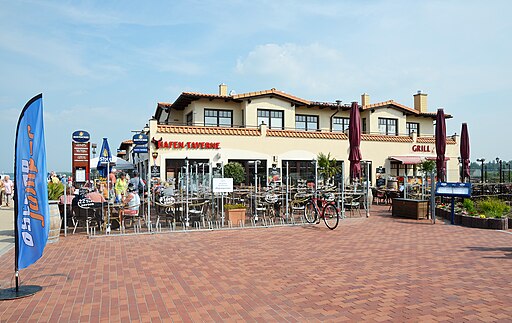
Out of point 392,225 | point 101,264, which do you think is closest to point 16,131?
point 101,264

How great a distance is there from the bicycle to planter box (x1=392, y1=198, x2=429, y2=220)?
10.5 feet

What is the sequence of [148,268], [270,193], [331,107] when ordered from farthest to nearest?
[331,107]
[270,193]
[148,268]

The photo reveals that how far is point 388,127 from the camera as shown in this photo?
99.5 ft

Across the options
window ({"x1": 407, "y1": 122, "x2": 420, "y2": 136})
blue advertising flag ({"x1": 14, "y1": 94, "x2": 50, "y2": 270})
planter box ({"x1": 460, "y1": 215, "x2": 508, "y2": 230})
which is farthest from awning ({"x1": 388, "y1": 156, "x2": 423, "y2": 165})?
blue advertising flag ({"x1": 14, "y1": 94, "x2": 50, "y2": 270})

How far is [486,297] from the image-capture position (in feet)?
17.0

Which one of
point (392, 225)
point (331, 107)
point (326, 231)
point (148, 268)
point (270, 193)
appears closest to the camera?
point (148, 268)

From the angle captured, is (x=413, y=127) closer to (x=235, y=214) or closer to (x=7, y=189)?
(x=235, y=214)

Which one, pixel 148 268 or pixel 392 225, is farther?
pixel 392 225

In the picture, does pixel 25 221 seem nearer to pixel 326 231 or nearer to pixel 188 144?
pixel 326 231

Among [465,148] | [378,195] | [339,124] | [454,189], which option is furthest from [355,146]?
[339,124]

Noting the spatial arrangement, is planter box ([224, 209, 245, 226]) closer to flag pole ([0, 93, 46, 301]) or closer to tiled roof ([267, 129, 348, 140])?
flag pole ([0, 93, 46, 301])

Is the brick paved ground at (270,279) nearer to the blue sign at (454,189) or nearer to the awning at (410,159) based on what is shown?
the blue sign at (454,189)

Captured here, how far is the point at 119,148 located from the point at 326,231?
3851 centimetres

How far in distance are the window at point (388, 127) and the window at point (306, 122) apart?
5.12m
